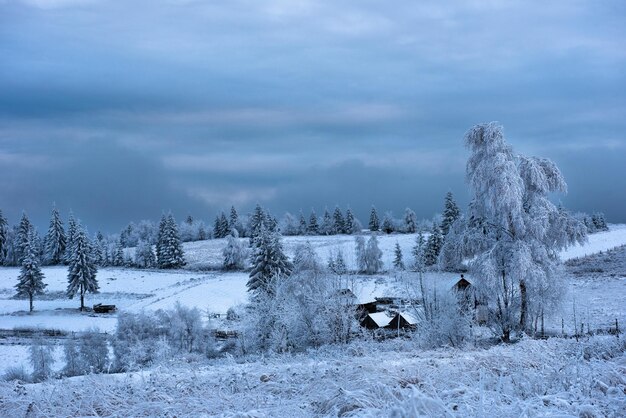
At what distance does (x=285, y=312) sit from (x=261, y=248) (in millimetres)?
20546

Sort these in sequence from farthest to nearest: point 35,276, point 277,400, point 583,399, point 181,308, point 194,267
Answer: point 194,267 → point 35,276 → point 181,308 → point 277,400 → point 583,399

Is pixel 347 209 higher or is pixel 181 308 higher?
pixel 347 209

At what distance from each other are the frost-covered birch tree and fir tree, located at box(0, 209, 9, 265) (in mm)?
95027

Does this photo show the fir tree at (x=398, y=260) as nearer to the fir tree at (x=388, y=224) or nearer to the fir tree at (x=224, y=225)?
the fir tree at (x=388, y=224)

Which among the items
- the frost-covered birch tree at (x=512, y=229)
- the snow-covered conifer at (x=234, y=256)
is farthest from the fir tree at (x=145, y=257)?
the frost-covered birch tree at (x=512, y=229)

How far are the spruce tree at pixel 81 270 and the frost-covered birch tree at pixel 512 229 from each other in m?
55.1

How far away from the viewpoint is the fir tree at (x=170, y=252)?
89.3 m

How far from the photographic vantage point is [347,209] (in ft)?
409

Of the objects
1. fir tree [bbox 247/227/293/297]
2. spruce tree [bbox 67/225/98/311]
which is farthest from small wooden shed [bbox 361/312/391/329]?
spruce tree [bbox 67/225/98/311]

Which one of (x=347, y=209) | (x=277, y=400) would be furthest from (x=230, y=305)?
(x=347, y=209)

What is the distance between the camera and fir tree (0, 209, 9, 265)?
3634 inches

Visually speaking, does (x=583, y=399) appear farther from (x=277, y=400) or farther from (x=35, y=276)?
(x=35, y=276)

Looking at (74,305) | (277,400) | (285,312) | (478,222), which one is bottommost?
(74,305)

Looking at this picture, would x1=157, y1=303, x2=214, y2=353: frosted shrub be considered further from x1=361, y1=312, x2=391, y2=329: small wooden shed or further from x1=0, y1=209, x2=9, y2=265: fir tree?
x1=0, y1=209, x2=9, y2=265: fir tree
